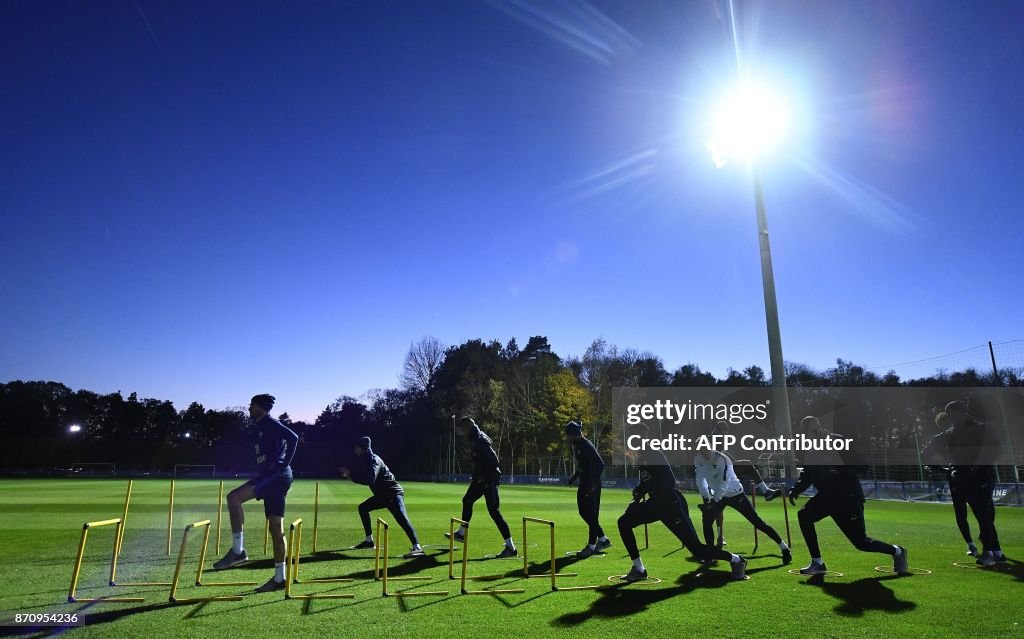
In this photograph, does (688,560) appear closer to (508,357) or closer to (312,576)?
(312,576)

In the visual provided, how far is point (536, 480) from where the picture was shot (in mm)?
61938

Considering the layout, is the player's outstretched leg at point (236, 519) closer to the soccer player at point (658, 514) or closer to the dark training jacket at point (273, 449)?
the dark training jacket at point (273, 449)

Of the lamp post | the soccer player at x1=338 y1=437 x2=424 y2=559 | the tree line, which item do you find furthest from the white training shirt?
the tree line

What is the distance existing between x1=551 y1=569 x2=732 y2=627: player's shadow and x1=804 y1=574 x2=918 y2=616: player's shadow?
1261 millimetres

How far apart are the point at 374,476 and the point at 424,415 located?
7649cm

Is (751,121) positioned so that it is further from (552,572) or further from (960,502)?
(552,572)

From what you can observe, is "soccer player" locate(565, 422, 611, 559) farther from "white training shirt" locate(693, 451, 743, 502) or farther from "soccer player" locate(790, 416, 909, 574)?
"soccer player" locate(790, 416, 909, 574)

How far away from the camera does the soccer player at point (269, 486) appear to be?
744 cm

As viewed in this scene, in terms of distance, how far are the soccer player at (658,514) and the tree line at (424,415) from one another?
45.1 meters

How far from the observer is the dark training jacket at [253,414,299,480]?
7578 mm

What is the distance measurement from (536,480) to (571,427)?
53285mm

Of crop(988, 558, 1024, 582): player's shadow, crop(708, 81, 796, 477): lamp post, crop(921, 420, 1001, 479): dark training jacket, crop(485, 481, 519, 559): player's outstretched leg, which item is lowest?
crop(988, 558, 1024, 582): player's shadow

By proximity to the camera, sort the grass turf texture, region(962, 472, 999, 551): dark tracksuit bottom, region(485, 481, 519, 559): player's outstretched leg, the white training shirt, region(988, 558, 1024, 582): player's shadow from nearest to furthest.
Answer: the grass turf texture, region(988, 558, 1024, 582): player's shadow, region(962, 472, 999, 551): dark tracksuit bottom, the white training shirt, region(485, 481, 519, 559): player's outstretched leg

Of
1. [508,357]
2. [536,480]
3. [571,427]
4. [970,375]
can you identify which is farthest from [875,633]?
[508,357]
